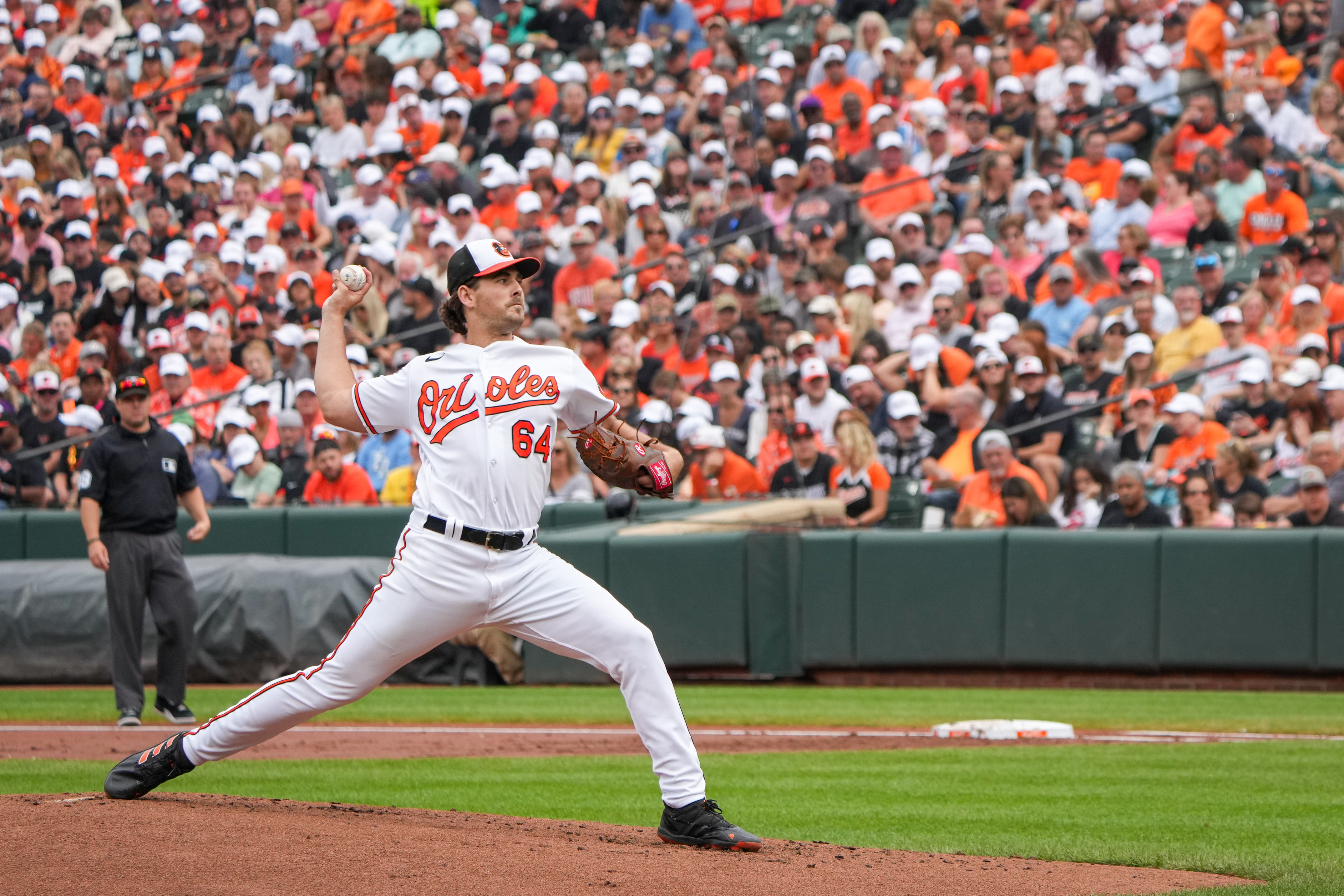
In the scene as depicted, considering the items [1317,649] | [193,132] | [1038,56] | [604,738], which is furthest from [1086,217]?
[193,132]

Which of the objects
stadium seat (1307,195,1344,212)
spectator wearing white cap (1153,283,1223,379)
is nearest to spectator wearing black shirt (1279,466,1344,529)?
spectator wearing white cap (1153,283,1223,379)

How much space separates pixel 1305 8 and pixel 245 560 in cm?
1115

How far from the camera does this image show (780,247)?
1681 centimetres

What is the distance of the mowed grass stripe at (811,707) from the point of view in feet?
34.0

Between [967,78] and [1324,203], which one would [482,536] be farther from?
[967,78]

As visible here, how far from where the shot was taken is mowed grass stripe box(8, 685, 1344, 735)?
1038 cm

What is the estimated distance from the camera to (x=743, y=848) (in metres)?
5.32

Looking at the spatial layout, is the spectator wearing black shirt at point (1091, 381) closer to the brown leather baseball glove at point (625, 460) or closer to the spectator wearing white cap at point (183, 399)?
the spectator wearing white cap at point (183, 399)

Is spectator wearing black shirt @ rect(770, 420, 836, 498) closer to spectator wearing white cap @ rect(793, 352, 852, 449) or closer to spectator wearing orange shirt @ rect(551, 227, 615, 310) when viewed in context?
spectator wearing white cap @ rect(793, 352, 852, 449)

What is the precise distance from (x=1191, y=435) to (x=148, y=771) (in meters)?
9.10

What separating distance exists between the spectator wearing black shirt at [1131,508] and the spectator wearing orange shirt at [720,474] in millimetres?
3144

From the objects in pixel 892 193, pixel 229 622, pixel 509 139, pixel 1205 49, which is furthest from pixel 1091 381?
pixel 509 139

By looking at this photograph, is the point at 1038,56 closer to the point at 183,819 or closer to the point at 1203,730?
the point at 1203,730

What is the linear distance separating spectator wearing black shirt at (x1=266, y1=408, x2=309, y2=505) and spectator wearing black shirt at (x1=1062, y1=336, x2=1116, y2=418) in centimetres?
695
